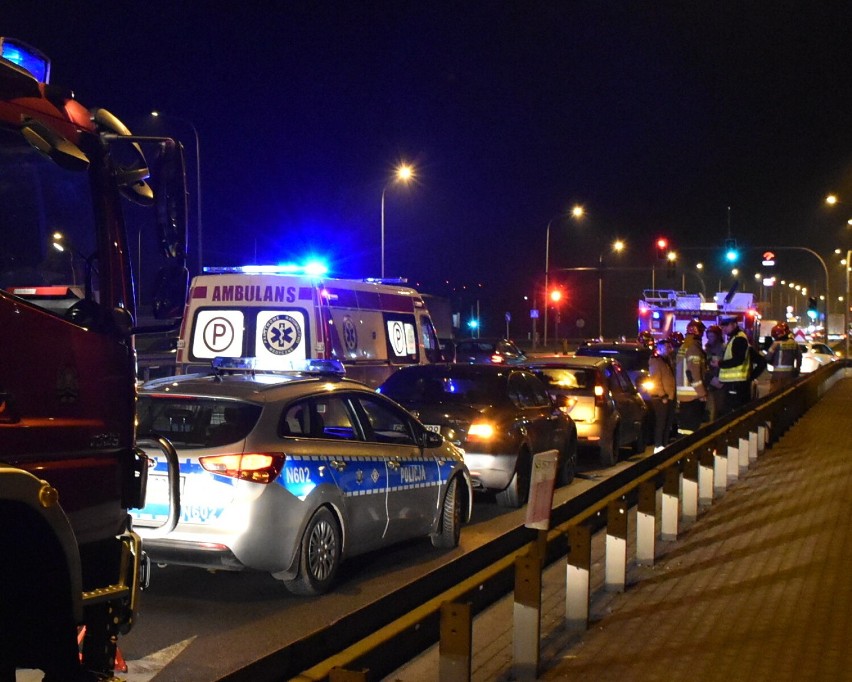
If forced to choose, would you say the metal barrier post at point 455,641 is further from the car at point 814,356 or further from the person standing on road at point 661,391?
the car at point 814,356

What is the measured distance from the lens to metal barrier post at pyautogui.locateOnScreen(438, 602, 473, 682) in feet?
15.6

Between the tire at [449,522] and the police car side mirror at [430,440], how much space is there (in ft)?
1.23

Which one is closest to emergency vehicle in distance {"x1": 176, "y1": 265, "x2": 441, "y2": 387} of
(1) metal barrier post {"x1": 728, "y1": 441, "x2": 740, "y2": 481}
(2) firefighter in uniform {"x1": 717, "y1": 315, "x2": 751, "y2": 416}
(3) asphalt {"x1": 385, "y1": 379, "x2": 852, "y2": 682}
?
(1) metal barrier post {"x1": 728, "y1": 441, "x2": 740, "y2": 481}

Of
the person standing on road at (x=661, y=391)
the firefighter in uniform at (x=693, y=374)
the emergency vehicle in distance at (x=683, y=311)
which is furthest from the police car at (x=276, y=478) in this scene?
the emergency vehicle in distance at (x=683, y=311)

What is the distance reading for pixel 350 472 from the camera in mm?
8156

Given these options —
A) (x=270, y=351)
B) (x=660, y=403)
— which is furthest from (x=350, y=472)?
(x=660, y=403)

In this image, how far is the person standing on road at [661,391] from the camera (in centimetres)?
1942

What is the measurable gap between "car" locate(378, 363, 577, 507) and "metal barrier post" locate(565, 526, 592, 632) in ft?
15.9

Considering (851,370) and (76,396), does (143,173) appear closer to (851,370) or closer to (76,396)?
(76,396)

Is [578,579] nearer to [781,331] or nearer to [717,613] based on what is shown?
[717,613]

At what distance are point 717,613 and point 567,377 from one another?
9.15 meters

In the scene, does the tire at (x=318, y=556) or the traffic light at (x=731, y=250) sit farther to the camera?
the traffic light at (x=731, y=250)

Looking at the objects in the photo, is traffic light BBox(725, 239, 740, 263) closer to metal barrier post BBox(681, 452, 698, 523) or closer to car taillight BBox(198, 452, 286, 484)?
metal barrier post BBox(681, 452, 698, 523)

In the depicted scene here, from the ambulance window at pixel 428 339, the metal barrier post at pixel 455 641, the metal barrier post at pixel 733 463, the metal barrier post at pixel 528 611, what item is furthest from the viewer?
the ambulance window at pixel 428 339
